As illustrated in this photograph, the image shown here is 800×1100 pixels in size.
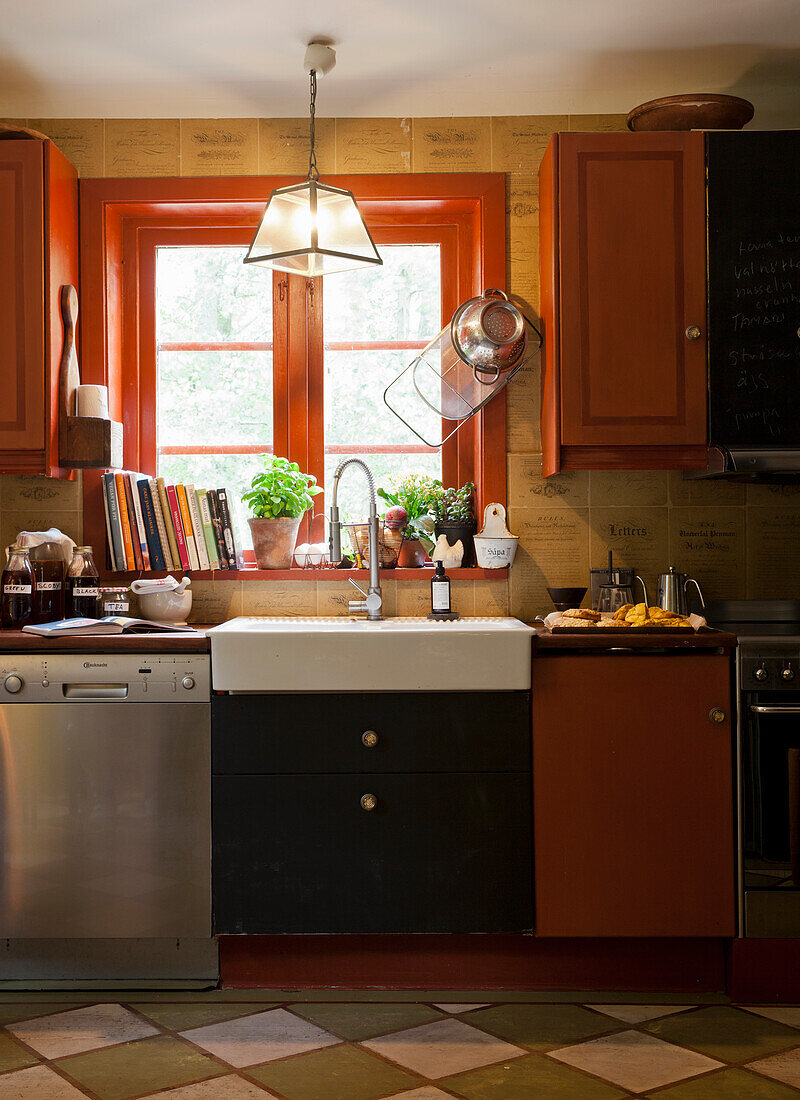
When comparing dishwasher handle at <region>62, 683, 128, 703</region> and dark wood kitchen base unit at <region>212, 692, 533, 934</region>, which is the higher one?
dishwasher handle at <region>62, 683, 128, 703</region>

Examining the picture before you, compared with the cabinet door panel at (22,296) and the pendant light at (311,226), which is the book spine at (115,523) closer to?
the cabinet door panel at (22,296)

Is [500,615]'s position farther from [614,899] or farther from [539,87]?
[539,87]

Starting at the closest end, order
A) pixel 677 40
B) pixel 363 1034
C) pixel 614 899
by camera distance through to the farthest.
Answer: pixel 363 1034 < pixel 614 899 < pixel 677 40

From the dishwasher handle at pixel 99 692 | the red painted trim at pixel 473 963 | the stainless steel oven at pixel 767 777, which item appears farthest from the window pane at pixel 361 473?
the red painted trim at pixel 473 963

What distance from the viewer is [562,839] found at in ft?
7.97

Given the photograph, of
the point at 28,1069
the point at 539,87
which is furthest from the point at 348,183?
the point at 28,1069

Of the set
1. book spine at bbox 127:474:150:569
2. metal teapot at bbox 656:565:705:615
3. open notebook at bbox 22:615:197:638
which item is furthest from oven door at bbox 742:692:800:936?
book spine at bbox 127:474:150:569

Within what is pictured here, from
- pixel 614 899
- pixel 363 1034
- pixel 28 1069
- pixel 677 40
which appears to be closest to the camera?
pixel 28 1069

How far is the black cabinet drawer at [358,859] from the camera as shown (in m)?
2.42

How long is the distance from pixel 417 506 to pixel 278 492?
449mm

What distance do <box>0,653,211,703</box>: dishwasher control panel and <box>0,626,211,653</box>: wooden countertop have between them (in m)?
0.01

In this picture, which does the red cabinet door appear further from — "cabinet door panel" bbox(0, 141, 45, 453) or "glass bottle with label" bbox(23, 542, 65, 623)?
"cabinet door panel" bbox(0, 141, 45, 453)

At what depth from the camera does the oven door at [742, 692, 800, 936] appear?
7.77 feet

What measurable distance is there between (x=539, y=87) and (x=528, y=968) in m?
2.61
